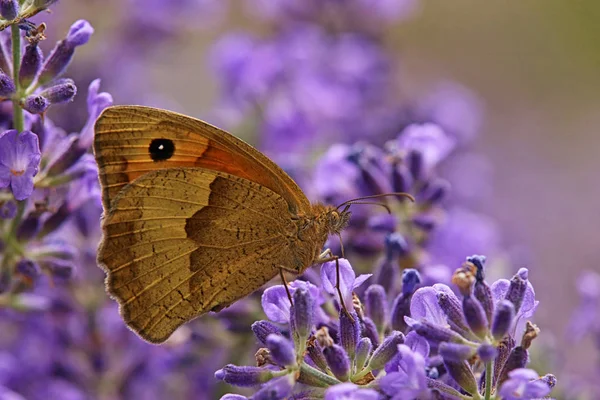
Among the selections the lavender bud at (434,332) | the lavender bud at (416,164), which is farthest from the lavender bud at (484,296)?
the lavender bud at (416,164)

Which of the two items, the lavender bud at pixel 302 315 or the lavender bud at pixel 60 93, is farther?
the lavender bud at pixel 60 93

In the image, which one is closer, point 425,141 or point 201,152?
point 201,152

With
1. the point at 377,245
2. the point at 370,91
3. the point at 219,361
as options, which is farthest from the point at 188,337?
the point at 370,91

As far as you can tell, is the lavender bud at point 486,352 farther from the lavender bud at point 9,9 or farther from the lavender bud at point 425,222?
the lavender bud at point 9,9

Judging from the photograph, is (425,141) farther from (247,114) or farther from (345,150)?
(247,114)

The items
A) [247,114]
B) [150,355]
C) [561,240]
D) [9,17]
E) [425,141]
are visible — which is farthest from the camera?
[561,240]

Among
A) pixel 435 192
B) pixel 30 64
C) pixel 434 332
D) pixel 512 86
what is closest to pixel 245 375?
pixel 434 332

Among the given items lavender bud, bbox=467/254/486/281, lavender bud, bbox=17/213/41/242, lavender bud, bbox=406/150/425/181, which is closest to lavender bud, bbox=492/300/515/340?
lavender bud, bbox=467/254/486/281
